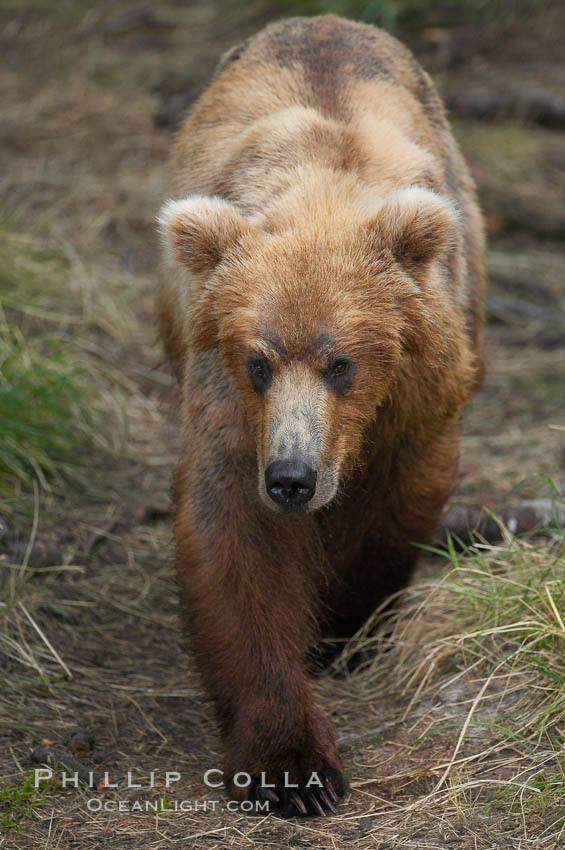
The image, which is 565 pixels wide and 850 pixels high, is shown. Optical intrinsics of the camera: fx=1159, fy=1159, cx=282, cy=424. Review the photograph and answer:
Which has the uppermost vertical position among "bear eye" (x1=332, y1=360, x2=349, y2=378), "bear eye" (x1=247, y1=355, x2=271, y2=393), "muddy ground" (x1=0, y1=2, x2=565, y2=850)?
"bear eye" (x1=332, y1=360, x2=349, y2=378)

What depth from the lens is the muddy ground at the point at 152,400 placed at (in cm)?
408

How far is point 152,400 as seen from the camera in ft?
25.0

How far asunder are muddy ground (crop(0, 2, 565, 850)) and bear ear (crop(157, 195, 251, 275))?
1.88 metres

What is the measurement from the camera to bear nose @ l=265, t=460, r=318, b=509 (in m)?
3.64

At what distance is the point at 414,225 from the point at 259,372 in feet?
2.36

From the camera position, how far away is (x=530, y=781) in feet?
12.6

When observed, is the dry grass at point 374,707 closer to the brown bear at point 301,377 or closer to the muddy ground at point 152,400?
the muddy ground at point 152,400

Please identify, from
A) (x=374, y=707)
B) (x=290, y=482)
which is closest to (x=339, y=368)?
(x=290, y=482)

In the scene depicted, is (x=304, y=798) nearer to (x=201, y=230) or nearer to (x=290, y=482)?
(x=290, y=482)

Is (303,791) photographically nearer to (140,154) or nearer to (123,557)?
(123,557)

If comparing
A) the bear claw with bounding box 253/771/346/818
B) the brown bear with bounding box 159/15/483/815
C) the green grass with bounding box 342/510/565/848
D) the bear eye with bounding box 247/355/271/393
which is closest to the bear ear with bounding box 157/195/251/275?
the brown bear with bounding box 159/15/483/815

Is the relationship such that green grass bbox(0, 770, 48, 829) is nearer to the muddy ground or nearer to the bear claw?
the muddy ground

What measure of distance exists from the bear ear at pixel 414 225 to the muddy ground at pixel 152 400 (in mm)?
1813

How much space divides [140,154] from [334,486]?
23.9ft
